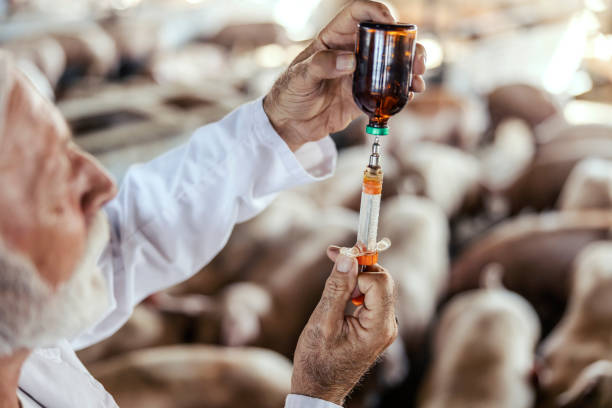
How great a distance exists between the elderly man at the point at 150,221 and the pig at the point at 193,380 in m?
0.68

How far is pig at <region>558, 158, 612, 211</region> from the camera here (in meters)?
3.00

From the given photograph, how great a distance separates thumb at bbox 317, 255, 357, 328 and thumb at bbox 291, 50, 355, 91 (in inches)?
9.8

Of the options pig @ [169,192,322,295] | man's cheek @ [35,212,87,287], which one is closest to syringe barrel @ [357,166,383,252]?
man's cheek @ [35,212,87,287]

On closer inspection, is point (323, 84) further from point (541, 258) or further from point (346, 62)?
point (541, 258)

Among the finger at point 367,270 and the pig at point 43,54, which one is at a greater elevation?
the pig at point 43,54

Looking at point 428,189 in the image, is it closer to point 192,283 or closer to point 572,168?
point 572,168

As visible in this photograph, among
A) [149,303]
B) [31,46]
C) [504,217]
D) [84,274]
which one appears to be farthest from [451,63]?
[84,274]

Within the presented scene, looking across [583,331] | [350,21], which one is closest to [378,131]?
[350,21]

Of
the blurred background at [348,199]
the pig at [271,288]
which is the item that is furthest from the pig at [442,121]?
the pig at [271,288]

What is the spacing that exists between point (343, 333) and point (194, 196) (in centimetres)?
39

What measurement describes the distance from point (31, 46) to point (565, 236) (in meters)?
3.46

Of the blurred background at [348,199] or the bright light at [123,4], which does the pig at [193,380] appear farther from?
the bright light at [123,4]

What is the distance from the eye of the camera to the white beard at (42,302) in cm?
65

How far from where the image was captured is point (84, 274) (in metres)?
0.73
